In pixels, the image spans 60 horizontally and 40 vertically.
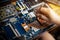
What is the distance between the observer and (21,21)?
3.55 ft

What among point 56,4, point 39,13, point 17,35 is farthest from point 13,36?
point 56,4

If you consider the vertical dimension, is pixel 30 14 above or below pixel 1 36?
above

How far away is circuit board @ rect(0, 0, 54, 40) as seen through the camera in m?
1.00

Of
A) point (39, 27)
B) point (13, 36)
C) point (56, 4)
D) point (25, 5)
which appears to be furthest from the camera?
point (56, 4)

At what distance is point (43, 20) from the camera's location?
114 cm

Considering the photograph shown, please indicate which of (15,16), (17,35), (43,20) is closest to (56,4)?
(43,20)

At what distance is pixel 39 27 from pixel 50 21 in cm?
10

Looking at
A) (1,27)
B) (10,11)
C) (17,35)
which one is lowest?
(17,35)

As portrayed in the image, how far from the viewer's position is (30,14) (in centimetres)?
115

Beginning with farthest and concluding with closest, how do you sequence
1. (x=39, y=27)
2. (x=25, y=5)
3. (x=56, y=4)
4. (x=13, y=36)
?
1. (x=56, y=4)
2. (x=25, y=5)
3. (x=39, y=27)
4. (x=13, y=36)

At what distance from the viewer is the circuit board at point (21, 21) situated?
1.00 metres

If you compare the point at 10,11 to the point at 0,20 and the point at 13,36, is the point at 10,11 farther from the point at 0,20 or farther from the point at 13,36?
A: the point at 13,36

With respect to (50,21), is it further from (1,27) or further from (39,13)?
(1,27)

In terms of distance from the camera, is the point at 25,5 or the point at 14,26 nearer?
the point at 14,26
